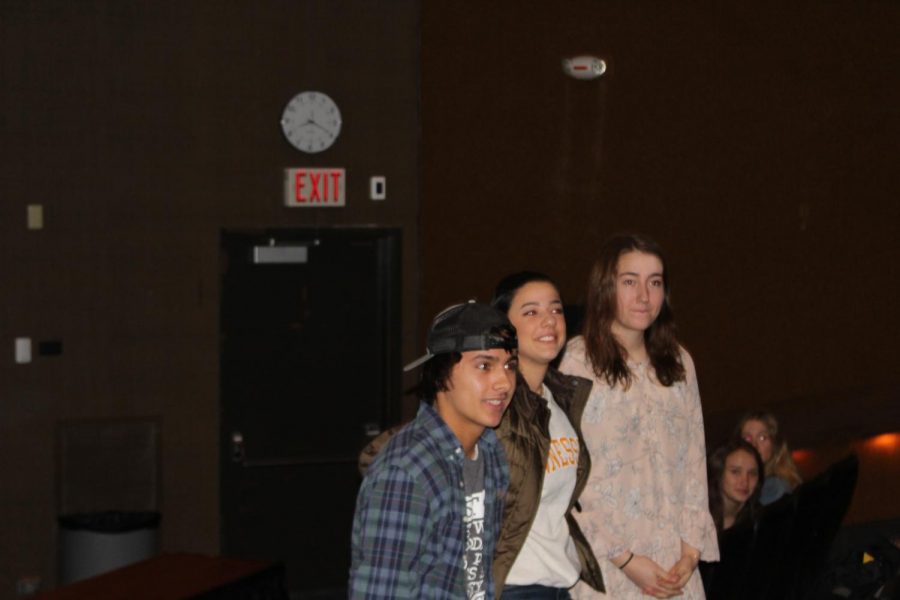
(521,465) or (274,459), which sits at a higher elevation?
(521,465)

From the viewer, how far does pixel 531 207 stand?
769cm

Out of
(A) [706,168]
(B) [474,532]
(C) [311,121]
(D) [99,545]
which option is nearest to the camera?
(B) [474,532]

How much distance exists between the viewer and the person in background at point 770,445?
5922 millimetres

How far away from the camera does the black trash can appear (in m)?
6.73

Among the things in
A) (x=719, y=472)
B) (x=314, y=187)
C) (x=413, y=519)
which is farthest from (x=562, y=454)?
(x=314, y=187)

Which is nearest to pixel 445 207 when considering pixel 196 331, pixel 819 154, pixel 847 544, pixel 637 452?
pixel 196 331

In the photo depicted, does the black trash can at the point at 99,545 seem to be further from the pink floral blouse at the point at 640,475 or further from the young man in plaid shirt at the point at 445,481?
the young man in plaid shirt at the point at 445,481

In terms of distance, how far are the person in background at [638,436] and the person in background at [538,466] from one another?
0.16m

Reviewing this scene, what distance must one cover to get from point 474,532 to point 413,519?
0.27 m

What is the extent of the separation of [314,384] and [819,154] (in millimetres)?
3451

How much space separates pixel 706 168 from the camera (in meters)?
8.14

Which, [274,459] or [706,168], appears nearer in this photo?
[274,459]

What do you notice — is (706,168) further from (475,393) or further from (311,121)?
(475,393)

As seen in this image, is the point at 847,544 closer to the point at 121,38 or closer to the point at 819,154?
the point at 819,154
